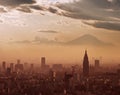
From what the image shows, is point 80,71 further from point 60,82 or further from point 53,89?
point 53,89

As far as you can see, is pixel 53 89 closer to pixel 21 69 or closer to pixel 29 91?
pixel 29 91

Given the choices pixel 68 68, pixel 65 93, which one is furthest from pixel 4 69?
pixel 65 93

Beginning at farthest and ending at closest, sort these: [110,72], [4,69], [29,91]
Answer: [4,69] → [110,72] → [29,91]

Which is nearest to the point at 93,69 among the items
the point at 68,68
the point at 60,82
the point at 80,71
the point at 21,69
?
the point at 80,71

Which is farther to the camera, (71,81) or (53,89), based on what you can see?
(71,81)

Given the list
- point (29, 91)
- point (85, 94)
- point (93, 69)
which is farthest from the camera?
point (93, 69)

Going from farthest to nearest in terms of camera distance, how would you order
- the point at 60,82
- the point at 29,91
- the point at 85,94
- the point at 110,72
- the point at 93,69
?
the point at 93,69 < the point at 110,72 < the point at 60,82 < the point at 29,91 < the point at 85,94

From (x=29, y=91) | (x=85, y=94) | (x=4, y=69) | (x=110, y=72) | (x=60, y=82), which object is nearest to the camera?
(x=85, y=94)

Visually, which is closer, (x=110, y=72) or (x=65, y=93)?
(x=65, y=93)
